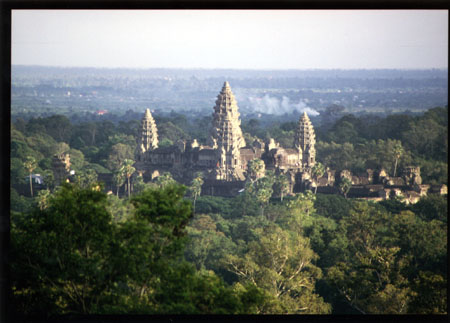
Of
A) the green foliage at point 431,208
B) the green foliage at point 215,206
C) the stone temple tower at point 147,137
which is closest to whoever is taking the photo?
the green foliage at point 431,208

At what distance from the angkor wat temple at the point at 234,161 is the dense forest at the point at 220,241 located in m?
1.19

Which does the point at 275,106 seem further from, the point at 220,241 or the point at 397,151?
the point at 220,241

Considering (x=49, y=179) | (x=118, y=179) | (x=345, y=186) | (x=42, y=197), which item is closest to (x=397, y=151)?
(x=345, y=186)

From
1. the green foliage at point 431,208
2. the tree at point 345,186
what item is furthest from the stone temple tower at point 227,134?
the green foliage at point 431,208

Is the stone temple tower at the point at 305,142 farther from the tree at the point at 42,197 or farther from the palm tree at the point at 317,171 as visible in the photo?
the tree at the point at 42,197

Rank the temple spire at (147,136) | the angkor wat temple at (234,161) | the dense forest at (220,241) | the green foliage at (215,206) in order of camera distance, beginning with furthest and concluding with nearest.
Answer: the temple spire at (147,136), the angkor wat temple at (234,161), the green foliage at (215,206), the dense forest at (220,241)

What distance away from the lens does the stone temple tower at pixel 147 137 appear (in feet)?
169

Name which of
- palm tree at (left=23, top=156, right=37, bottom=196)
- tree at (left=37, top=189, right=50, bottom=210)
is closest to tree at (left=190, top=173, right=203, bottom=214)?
palm tree at (left=23, top=156, right=37, bottom=196)

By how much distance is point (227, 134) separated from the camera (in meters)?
51.9

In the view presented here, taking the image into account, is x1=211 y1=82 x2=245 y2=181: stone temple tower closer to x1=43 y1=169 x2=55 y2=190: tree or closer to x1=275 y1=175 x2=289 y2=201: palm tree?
x1=275 y1=175 x2=289 y2=201: palm tree

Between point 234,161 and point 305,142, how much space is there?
225 inches

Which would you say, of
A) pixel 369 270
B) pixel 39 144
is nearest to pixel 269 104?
pixel 39 144

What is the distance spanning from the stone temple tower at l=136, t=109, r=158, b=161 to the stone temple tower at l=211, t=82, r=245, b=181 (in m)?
4.17

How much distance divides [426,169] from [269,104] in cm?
2393
